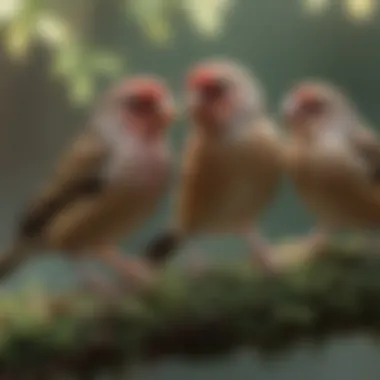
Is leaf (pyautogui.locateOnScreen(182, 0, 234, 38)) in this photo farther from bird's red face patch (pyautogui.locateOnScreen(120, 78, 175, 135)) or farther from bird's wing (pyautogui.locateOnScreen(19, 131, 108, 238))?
bird's wing (pyautogui.locateOnScreen(19, 131, 108, 238))

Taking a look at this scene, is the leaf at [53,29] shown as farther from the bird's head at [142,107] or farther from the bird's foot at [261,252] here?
the bird's foot at [261,252]

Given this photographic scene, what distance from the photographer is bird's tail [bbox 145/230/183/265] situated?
3.43 ft

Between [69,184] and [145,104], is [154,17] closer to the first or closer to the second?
[145,104]

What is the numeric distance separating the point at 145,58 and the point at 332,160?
0.29 metres

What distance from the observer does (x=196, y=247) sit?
1.05m

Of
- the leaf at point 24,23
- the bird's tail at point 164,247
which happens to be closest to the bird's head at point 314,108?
the bird's tail at point 164,247

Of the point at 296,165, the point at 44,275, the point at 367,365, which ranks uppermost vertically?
the point at 296,165

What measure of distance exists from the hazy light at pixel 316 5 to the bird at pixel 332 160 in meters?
0.10

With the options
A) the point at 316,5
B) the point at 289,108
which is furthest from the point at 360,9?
the point at 289,108

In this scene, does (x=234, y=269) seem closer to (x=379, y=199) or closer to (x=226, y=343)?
(x=226, y=343)

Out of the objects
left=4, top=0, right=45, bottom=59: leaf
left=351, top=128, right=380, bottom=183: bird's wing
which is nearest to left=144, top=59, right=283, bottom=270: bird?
left=351, top=128, right=380, bottom=183: bird's wing

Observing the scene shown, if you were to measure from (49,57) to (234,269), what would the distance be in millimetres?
377

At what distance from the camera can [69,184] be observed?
3.43 ft

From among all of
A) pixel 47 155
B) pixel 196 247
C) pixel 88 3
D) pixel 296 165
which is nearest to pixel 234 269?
pixel 196 247
